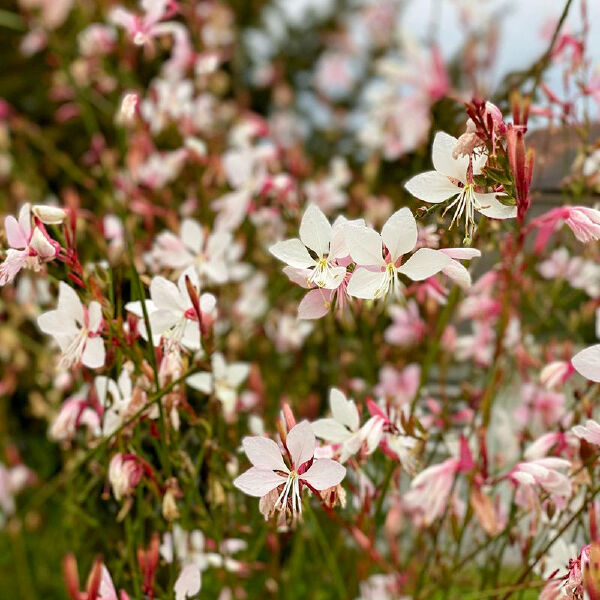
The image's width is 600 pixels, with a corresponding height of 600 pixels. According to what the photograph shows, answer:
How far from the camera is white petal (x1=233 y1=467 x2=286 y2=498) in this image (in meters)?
0.63

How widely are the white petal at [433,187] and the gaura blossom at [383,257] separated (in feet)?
0.09

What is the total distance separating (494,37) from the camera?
1630 millimetres

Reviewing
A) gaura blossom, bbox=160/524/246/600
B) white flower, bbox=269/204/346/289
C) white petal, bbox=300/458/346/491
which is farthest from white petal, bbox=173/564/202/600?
white flower, bbox=269/204/346/289

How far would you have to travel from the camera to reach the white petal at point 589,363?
1.96 feet

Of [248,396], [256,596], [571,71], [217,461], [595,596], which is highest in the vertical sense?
[571,71]

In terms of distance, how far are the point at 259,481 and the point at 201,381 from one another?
322mm

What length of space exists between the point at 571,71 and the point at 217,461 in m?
0.73

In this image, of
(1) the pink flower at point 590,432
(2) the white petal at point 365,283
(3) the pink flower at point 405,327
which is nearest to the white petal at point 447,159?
(2) the white petal at point 365,283

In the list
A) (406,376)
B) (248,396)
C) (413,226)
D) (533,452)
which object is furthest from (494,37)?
(413,226)

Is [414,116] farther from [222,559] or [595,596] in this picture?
[595,596]

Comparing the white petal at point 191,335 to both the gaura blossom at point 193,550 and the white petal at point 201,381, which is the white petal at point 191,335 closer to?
the white petal at point 201,381

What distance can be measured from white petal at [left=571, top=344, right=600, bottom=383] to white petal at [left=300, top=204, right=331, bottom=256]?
0.22 metres

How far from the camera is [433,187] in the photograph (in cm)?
65

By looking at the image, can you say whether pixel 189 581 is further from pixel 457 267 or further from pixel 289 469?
pixel 457 267
